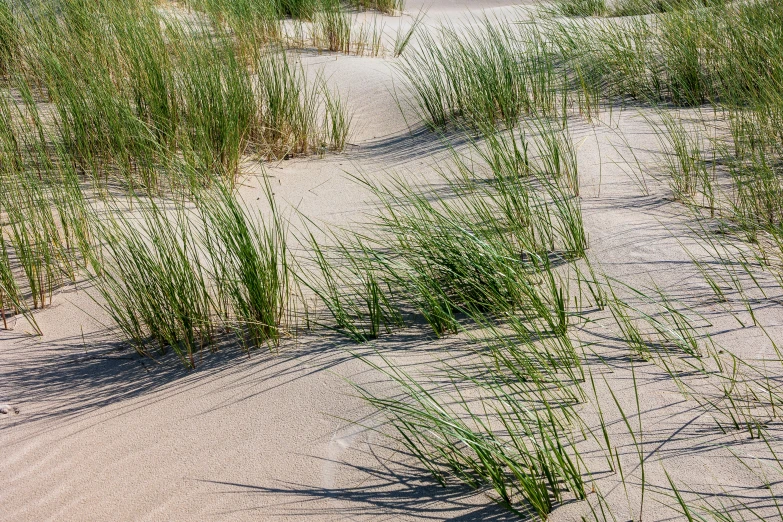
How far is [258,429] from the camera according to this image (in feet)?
7.11

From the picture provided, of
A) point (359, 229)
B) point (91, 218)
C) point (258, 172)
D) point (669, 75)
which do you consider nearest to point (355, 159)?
point (258, 172)

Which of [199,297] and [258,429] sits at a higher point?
[199,297]

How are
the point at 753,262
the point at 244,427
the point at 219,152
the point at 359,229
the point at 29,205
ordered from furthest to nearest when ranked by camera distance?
the point at 219,152 → the point at 359,229 → the point at 29,205 → the point at 753,262 → the point at 244,427

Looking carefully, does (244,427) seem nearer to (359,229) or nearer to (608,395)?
(608,395)

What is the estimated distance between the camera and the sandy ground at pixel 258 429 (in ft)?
5.92

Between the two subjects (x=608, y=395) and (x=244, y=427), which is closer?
(x=608, y=395)

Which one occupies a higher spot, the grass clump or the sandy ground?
the grass clump

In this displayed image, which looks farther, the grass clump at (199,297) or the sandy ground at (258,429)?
the grass clump at (199,297)

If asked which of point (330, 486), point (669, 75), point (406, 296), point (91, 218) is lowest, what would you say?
point (330, 486)

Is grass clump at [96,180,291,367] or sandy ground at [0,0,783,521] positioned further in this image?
grass clump at [96,180,291,367]

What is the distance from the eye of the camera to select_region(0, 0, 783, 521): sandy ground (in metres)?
1.80

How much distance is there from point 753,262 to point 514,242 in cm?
85

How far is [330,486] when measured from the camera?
1891 mm

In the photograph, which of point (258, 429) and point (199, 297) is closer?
point (258, 429)
